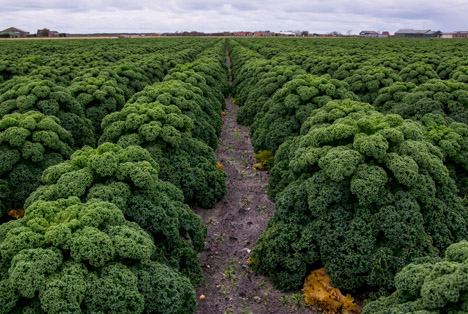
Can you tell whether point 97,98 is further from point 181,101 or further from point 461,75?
point 461,75

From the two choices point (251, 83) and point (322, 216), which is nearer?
point (322, 216)

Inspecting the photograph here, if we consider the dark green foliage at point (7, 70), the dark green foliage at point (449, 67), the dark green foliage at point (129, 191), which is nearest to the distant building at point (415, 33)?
the dark green foliage at point (449, 67)

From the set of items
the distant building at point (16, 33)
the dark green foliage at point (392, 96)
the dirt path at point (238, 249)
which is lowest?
the dirt path at point (238, 249)

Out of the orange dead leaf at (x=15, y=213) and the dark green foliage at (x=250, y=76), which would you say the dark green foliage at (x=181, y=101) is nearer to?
the orange dead leaf at (x=15, y=213)

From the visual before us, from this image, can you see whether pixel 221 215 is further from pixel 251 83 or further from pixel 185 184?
pixel 251 83

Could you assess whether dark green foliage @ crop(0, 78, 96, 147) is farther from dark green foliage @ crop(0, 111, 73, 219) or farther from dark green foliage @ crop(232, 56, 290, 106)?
dark green foliage @ crop(232, 56, 290, 106)

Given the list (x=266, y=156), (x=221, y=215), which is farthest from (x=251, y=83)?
(x=221, y=215)

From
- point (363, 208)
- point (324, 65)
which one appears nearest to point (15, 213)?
point (363, 208)
